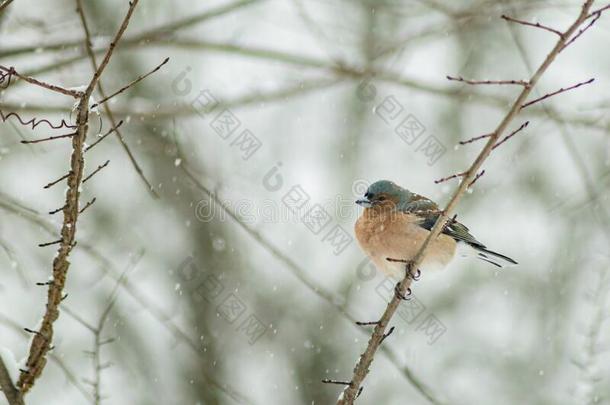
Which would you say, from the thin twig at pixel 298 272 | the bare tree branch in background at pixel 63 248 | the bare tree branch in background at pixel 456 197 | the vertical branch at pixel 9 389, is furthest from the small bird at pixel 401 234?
the vertical branch at pixel 9 389

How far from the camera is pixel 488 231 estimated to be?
12.8 m

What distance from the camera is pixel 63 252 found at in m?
2.72

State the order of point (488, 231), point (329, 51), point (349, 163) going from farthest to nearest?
point (488, 231) → point (349, 163) → point (329, 51)

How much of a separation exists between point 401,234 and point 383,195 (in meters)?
0.44

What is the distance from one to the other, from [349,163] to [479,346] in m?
3.90

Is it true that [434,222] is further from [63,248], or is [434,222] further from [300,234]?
[300,234]

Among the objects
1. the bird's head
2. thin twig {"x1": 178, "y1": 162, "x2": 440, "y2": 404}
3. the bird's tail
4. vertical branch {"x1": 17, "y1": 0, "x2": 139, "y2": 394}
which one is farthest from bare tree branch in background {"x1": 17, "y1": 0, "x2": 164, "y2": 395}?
the bird's tail

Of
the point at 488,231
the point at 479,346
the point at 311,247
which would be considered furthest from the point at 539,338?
the point at 311,247

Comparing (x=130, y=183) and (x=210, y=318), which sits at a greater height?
(x=130, y=183)

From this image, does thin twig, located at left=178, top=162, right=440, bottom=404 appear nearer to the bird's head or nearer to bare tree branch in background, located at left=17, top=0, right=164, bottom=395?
bare tree branch in background, located at left=17, top=0, right=164, bottom=395

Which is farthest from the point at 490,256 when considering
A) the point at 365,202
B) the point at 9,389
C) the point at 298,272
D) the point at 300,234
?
the point at 300,234

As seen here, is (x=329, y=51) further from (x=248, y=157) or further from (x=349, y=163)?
(x=349, y=163)

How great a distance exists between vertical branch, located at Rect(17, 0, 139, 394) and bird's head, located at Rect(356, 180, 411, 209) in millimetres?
3076

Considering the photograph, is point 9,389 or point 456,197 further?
point 456,197
